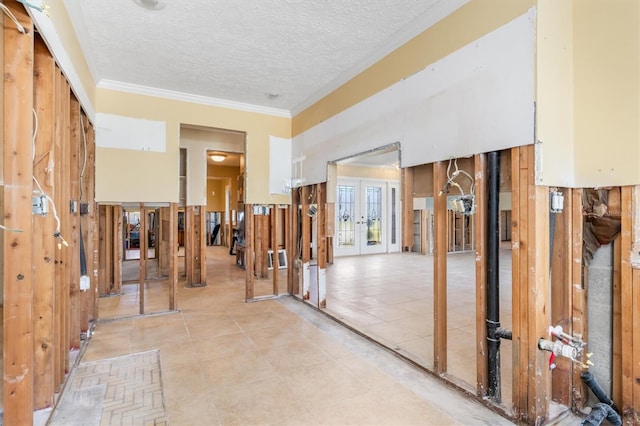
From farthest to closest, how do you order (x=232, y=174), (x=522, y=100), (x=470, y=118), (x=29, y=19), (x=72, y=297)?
(x=232, y=174)
(x=72, y=297)
(x=470, y=118)
(x=522, y=100)
(x=29, y=19)

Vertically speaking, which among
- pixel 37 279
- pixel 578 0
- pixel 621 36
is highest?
pixel 578 0

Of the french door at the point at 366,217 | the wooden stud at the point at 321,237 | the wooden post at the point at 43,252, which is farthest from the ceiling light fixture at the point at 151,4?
the french door at the point at 366,217

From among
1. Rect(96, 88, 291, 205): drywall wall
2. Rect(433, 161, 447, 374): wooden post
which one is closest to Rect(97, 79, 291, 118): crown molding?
Rect(96, 88, 291, 205): drywall wall

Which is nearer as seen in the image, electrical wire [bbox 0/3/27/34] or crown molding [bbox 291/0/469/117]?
electrical wire [bbox 0/3/27/34]

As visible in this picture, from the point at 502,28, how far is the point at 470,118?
0.55 meters

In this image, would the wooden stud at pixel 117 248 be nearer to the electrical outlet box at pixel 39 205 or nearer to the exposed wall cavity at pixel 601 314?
the electrical outlet box at pixel 39 205

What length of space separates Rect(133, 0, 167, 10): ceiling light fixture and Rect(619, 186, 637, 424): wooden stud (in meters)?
3.33

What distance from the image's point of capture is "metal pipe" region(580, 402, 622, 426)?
1.83 metres

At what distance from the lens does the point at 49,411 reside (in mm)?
2045

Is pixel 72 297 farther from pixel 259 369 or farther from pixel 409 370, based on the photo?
pixel 409 370

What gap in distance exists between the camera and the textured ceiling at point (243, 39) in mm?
2516

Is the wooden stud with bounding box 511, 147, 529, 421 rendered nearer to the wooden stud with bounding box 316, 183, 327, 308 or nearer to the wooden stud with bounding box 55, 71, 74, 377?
the wooden stud with bounding box 316, 183, 327, 308

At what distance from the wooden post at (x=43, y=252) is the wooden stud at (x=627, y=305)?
3.45 meters

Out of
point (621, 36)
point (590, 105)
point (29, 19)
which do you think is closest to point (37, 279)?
point (29, 19)
